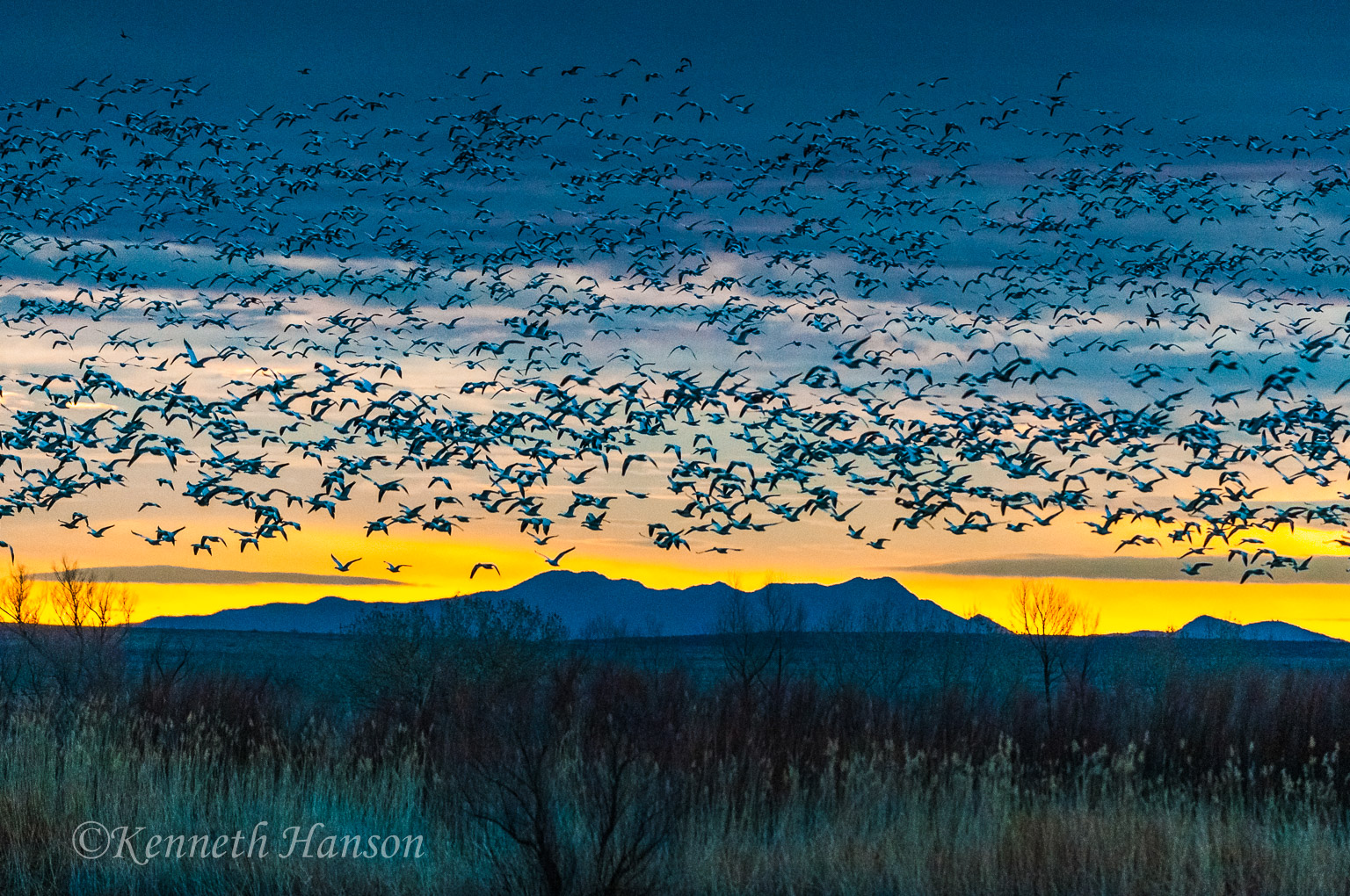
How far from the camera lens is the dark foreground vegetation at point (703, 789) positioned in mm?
13148

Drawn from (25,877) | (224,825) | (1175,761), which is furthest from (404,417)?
(1175,761)

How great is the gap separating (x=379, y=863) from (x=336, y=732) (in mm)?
6898

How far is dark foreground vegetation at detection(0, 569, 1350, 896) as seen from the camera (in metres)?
13.1

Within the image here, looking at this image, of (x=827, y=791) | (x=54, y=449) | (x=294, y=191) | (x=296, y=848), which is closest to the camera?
(x=296, y=848)

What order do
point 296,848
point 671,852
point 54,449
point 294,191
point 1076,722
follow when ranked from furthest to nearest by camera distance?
point 294,191 < point 54,449 < point 1076,722 < point 296,848 < point 671,852

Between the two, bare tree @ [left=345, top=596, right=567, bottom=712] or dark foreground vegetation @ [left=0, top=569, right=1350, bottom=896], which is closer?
dark foreground vegetation @ [left=0, top=569, right=1350, bottom=896]

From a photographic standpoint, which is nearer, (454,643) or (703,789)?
(703,789)

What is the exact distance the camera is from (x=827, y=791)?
674 inches

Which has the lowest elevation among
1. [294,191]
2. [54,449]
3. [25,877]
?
[25,877]

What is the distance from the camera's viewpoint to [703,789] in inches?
640

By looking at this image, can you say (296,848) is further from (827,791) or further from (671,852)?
(827,791)

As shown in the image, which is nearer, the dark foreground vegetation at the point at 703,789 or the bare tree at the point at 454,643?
the dark foreground vegetation at the point at 703,789

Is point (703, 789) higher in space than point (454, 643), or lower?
lower

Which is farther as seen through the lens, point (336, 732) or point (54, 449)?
point (54, 449)
